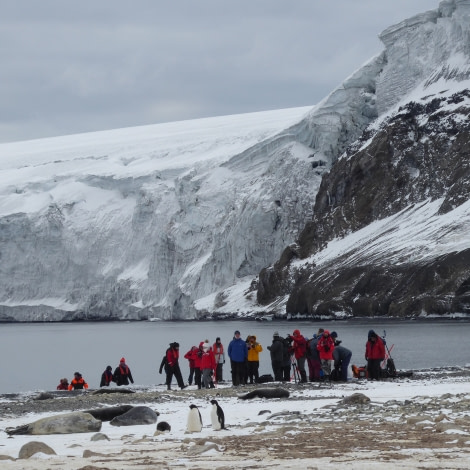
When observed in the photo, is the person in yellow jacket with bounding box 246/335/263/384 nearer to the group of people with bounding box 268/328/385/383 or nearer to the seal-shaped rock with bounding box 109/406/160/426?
the group of people with bounding box 268/328/385/383

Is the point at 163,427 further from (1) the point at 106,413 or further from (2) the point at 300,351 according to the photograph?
(2) the point at 300,351

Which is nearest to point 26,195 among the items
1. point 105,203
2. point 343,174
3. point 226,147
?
point 105,203

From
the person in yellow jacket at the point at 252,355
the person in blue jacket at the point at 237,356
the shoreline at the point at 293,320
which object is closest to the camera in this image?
the person in blue jacket at the point at 237,356

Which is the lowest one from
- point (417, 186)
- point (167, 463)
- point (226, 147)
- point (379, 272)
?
point (167, 463)

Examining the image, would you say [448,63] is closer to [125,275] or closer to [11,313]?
[125,275]

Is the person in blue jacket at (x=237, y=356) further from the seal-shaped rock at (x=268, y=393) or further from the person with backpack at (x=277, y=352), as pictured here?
the seal-shaped rock at (x=268, y=393)

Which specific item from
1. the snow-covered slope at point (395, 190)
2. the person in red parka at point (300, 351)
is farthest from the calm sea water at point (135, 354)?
the snow-covered slope at point (395, 190)

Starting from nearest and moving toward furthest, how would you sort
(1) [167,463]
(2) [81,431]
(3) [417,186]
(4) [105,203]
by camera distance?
1. (1) [167,463]
2. (2) [81,431]
3. (3) [417,186]
4. (4) [105,203]

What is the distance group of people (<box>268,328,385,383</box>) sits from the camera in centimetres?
2564

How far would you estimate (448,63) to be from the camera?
12775 cm

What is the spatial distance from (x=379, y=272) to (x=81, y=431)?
94.7 metres

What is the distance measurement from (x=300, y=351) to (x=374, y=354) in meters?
1.99

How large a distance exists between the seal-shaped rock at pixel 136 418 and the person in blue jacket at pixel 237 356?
A: 9.24 meters

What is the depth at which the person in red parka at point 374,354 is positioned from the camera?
998 inches
